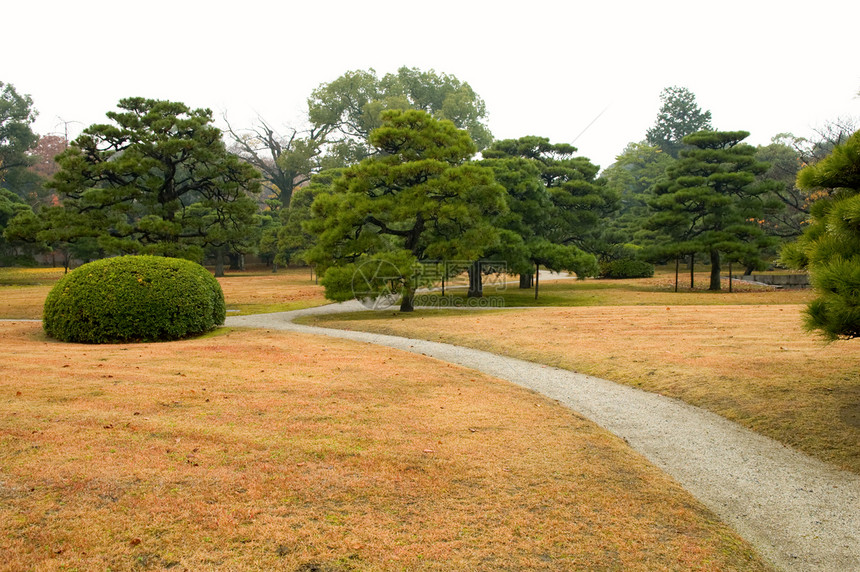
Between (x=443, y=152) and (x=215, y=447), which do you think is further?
(x=443, y=152)

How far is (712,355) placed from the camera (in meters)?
9.56

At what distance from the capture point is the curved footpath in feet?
12.4

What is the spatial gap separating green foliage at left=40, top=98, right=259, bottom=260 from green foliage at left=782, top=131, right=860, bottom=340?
17628 millimetres

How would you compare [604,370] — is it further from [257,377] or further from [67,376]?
[67,376]

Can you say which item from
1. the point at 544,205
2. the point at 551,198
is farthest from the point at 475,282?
the point at 551,198

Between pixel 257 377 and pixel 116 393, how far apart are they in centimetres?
177

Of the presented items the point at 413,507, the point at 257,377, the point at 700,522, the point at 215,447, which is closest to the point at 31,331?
the point at 257,377

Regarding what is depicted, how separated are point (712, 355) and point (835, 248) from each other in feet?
14.0

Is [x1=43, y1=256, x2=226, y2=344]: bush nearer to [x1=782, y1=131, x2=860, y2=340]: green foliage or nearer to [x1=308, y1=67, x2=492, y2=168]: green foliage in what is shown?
[x1=782, y1=131, x2=860, y2=340]: green foliage

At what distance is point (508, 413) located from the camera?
652 centimetres

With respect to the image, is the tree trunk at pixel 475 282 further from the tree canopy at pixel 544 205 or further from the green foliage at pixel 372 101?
the green foliage at pixel 372 101

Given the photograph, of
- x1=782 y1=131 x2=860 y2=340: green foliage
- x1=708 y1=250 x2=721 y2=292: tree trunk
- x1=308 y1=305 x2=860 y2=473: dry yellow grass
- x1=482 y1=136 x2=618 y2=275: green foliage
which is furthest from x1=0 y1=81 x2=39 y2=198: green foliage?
x1=782 y1=131 x2=860 y2=340: green foliage

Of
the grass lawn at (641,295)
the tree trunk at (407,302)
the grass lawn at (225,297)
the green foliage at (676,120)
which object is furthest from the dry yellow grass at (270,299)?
the green foliage at (676,120)

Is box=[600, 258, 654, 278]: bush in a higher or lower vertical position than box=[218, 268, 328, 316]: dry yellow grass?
higher
